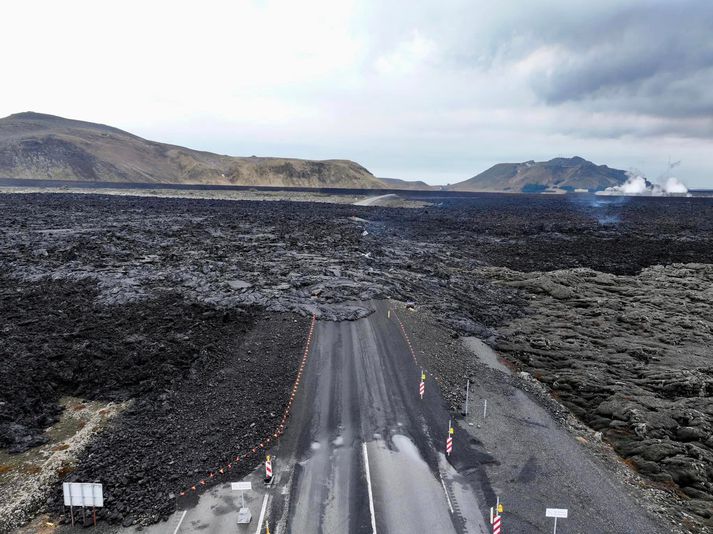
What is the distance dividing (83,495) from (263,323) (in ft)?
55.3

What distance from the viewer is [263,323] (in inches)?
1139

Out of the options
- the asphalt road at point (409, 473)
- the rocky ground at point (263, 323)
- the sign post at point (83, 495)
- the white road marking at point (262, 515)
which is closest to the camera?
the sign post at point (83, 495)

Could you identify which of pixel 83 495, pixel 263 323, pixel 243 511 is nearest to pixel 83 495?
pixel 83 495

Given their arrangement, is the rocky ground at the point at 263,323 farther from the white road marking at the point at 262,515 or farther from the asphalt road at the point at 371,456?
the white road marking at the point at 262,515

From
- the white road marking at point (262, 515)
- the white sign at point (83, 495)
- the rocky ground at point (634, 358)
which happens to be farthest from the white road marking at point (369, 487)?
the rocky ground at point (634, 358)

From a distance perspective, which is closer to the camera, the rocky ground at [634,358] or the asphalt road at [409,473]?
the asphalt road at [409,473]

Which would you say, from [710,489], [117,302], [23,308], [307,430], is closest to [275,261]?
[117,302]

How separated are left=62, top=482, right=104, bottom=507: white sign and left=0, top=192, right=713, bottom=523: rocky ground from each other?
1.42m

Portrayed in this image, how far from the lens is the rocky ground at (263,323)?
1756 centimetres

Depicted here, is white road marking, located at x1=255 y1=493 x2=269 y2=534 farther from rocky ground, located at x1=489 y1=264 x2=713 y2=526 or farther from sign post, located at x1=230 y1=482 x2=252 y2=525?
rocky ground, located at x1=489 y1=264 x2=713 y2=526

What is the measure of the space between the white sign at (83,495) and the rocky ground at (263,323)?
142 cm

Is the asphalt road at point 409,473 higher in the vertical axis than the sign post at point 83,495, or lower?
lower

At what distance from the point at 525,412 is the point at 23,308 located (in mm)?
33636

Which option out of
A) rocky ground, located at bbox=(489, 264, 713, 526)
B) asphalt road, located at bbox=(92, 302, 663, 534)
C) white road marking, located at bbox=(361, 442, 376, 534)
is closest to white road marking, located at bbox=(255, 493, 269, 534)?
asphalt road, located at bbox=(92, 302, 663, 534)
